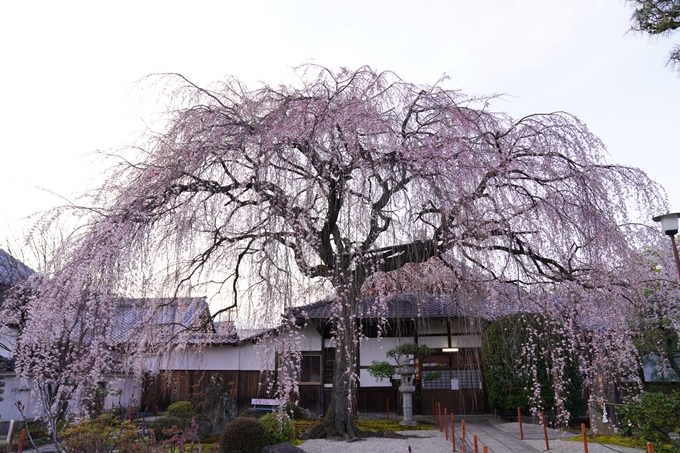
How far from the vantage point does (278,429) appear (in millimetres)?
8414

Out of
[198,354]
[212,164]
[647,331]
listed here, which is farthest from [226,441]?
[647,331]

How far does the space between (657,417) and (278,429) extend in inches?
231

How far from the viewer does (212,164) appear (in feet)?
18.8

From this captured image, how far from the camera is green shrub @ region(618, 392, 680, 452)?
6945mm

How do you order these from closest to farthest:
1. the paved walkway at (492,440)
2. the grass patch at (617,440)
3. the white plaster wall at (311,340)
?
the paved walkway at (492,440), the grass patch at (617,440), the white plaster wall at (311,340)

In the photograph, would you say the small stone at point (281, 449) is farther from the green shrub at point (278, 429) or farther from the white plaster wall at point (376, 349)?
the white plaster wall at point (376, 349)

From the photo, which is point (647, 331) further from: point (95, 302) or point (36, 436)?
point (36, 436)

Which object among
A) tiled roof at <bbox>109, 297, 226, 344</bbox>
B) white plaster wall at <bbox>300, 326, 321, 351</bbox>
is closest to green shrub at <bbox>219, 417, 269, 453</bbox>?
tiled roof at <bbox>109, 297, 226, 344</bbox>

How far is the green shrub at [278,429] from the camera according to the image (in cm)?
838

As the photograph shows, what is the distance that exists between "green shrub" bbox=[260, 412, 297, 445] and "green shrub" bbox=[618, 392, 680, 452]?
5456mm

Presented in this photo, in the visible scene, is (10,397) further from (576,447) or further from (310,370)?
(576,447)

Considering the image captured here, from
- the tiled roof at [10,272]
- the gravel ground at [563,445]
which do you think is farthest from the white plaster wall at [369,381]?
the tiled roof at [10,272]

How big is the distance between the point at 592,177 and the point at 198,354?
21.1 ft

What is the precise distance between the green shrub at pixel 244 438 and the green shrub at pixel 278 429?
1.15 ft
